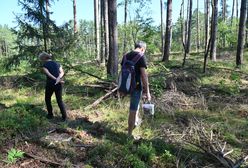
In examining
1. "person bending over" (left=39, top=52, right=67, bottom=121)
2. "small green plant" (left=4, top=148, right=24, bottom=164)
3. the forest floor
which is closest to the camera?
"small green plant" (left=4, top=148, right=24, bottom=164)

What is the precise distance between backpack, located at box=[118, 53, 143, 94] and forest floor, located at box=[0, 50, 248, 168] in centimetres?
108

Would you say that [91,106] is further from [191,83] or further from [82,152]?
A: [191,83]

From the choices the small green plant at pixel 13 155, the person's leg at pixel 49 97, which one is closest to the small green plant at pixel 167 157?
the small green plant at pixel 13 155

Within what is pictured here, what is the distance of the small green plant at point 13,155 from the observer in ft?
15.8

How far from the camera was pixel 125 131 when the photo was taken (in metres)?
6.61

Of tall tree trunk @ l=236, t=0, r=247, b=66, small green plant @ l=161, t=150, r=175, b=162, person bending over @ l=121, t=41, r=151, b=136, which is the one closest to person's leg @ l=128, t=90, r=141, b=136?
person bending over @ l=121, t=41, r=151, b=136

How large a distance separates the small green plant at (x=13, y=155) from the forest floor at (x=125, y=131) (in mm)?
16

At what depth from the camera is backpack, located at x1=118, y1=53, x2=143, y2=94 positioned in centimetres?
573

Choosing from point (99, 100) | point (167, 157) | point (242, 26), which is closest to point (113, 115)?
point (99, 100)

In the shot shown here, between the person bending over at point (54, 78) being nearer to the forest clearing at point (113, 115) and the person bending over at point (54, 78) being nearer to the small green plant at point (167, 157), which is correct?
the forest clearing at point (113, 115)

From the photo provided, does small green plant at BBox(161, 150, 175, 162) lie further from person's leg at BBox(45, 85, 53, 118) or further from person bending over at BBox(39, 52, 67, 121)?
person's leg at BBox(45, 85, 53, 118)

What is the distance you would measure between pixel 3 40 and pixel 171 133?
118666 mm

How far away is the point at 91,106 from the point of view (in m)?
8.21

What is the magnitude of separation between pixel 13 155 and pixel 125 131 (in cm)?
A: 260
